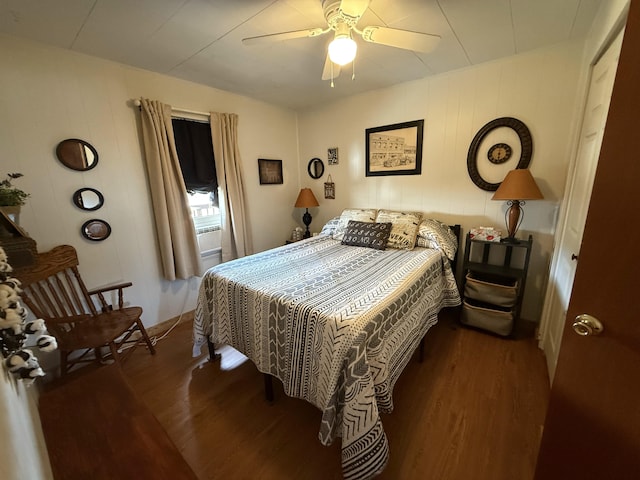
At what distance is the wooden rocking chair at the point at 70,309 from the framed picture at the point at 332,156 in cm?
260

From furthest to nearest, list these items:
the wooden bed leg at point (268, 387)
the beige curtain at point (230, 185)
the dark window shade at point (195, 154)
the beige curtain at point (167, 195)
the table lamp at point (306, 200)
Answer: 1. the table lamp at point (306, 200)
2. the beige curtain at point (230, 185)
3. the dark window shade at point (195, 154)
4. the beige curtain at point (167, 195)
5. the wooden bed leg at point (268, 387)

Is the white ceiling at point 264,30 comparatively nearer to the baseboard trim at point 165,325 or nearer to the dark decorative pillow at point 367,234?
the dark decorative pillow at point 367,234

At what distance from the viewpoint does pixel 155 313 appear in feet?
8.15

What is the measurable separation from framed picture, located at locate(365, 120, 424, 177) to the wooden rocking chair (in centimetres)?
276

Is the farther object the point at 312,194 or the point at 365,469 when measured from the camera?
the point at 312,194

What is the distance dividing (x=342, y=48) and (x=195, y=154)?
6.14 feet

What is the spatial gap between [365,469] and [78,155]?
8.97 feet

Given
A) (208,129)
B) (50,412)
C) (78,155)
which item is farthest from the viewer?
(208,129)

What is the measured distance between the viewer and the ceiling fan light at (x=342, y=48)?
1.35m

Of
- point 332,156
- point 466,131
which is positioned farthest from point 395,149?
point 332,156

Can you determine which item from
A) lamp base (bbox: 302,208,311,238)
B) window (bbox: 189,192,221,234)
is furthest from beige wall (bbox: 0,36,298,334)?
lamp base (bbox: 302,208,311,238)

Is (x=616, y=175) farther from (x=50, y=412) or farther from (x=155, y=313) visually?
(x=155, y=313)

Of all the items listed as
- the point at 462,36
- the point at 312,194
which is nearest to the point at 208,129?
the point at 312,194

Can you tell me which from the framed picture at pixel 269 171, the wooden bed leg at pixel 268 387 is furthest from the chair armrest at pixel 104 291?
the framed picture at pixel 269 171
